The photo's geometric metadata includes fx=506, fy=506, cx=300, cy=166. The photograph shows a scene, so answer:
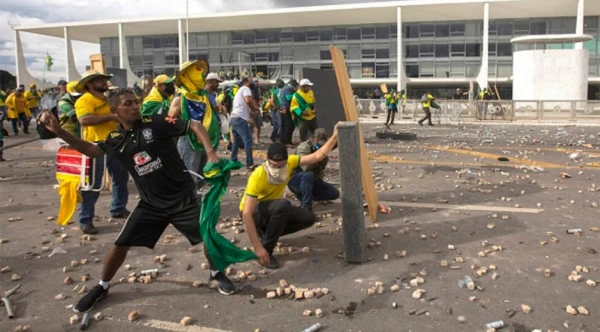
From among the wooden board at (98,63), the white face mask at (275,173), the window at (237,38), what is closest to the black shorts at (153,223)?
the white face mask at (275,173)

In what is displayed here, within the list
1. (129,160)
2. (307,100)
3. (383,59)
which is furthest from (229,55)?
(129,160)

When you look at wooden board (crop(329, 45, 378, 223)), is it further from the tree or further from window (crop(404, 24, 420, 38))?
the tree

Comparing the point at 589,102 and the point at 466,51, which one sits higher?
the point at 466,51

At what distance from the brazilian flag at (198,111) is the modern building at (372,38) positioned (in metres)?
41.2

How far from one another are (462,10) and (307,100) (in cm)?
3832

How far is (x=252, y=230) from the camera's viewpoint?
423 cm

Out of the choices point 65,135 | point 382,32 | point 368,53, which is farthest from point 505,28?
point 65,135

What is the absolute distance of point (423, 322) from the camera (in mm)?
3553

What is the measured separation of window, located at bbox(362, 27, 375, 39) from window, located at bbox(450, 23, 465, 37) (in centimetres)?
740

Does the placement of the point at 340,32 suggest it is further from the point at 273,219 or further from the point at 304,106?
the point at 273,219

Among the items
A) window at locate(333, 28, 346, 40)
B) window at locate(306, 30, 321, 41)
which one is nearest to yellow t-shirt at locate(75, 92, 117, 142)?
window at locate(306, 30, 321, 41)

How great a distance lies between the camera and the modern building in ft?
147

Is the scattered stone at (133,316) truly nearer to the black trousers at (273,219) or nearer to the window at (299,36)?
the black trousers at (273,219)

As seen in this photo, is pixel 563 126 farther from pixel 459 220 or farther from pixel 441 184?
pixel 459 220
